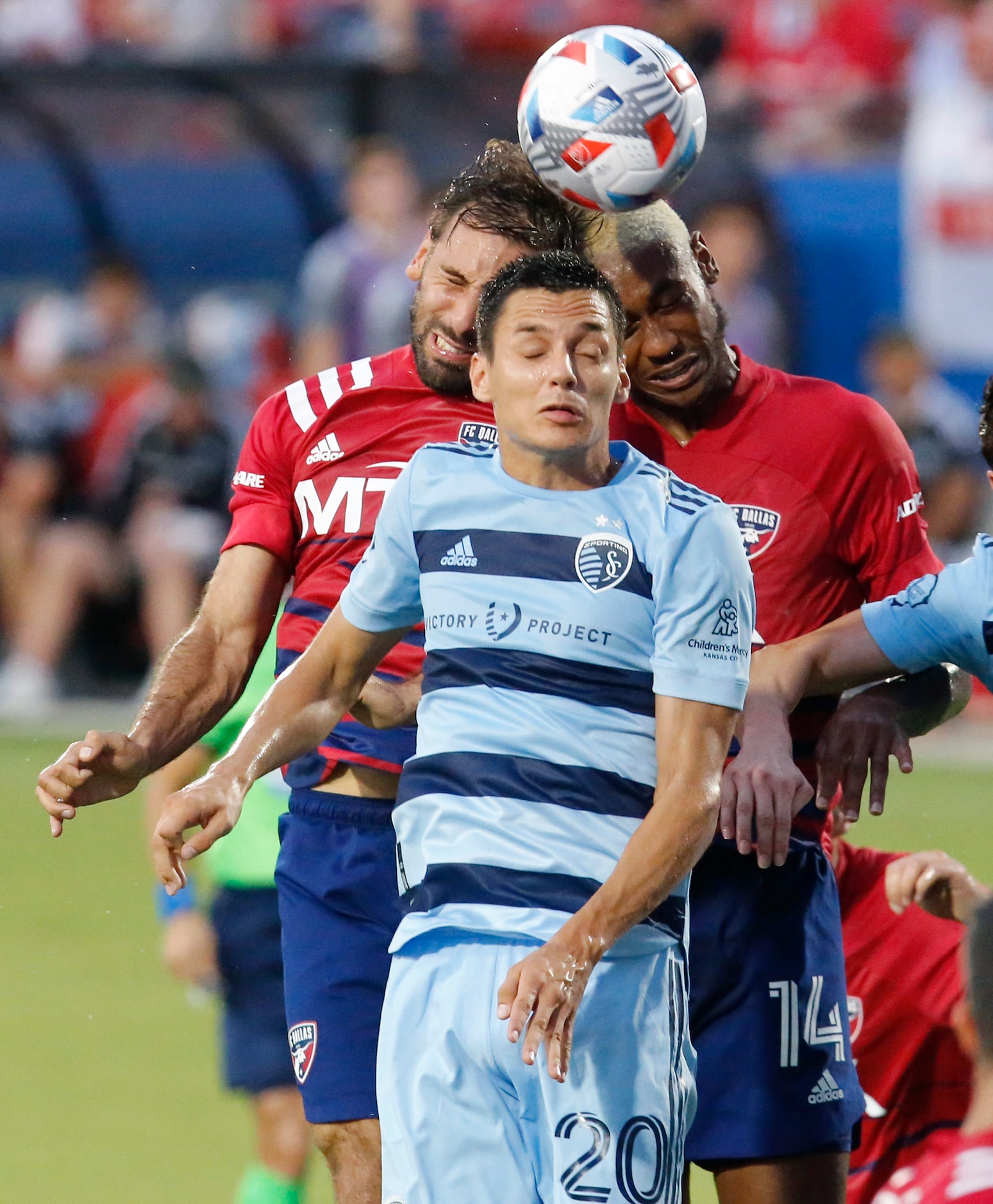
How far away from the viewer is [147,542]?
12914mm

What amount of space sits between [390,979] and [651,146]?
1936mm

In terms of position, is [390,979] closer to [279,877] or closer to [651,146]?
[279,877]

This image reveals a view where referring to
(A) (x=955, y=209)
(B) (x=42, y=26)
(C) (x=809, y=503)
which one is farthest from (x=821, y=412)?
(B) (x=42, y=26)

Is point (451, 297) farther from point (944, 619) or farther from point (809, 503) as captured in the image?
point (944, 619)

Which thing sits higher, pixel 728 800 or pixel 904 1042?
pixel 728 800

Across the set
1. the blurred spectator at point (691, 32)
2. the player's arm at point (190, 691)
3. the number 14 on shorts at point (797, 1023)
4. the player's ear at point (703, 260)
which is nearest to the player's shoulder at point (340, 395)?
the player's arm at point (190, 691)

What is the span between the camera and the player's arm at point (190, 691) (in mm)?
3486

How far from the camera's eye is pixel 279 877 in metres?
4.26

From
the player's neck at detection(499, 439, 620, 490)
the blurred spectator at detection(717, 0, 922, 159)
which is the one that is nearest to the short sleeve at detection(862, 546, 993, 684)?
the player's neck at detection(499, 439, 620, 490)

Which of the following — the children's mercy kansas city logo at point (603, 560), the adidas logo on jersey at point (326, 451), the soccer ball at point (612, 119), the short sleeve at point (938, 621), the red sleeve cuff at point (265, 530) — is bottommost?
the short sleeve at point (938, 621)

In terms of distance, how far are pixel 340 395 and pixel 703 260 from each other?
825 mm

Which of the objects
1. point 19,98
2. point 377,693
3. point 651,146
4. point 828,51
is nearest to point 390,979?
point 377,693

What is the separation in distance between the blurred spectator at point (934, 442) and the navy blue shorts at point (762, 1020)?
897 cm

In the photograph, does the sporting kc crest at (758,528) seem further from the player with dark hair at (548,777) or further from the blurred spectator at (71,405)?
the blurred spectator at (71,405)
